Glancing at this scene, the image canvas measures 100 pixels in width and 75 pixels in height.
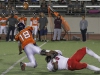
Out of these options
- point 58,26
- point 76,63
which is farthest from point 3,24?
point 76,63

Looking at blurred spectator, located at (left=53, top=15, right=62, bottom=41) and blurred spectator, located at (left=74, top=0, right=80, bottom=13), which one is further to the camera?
blurred spectator, located at (left=74, top=0, right=80, bottom=13)

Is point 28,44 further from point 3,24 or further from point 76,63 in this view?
point 3,24

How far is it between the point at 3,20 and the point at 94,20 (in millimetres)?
7194

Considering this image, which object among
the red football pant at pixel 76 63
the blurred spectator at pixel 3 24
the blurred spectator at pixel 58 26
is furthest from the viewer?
the blurred spectator at pixel 3 24

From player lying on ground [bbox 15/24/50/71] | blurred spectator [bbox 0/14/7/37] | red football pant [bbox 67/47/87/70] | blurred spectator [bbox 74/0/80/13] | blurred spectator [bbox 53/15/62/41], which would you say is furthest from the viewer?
blurred spectator [bbox 74/0/80/13]

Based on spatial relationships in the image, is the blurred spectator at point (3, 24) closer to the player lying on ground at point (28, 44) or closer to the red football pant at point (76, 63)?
the player lying on ground at point (28, 44)

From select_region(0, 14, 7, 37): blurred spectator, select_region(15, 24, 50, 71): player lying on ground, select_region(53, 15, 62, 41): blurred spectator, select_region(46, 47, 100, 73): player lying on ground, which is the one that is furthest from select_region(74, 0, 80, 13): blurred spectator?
select_region(46, 47, 100, 73): player lying on ground

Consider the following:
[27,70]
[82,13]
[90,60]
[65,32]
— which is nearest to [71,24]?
[82,13]

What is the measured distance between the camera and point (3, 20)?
2216 cm

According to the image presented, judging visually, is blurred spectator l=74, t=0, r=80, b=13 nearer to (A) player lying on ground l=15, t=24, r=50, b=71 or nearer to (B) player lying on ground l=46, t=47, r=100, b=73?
(A) player lying on ground l=15, t=24, r=50, b=71

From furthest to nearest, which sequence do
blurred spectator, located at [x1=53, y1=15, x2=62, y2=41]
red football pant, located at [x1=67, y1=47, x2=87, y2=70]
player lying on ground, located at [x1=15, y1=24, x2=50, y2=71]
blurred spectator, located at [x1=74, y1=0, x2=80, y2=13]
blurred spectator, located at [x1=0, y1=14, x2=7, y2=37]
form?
blurred spectator, located at [x1=74, y1=0, x2=80, y2=13], blurred spectator, located at [x1=0, y1=14, x2=7, y2=37], blurred spectator, located at [x1=53, y1=15, x2=62, y2=41], player lying on ground, located at [x1=15, y1=24, x2=50, y2=71], red football pant, located at [x1=67, y1=47, x2=87, y2=70]

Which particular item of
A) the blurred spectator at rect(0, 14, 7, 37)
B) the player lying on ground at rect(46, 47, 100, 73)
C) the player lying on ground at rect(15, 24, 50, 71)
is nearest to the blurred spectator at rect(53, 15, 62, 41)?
the blurred spectator at rect(0, 14, 7, 37)

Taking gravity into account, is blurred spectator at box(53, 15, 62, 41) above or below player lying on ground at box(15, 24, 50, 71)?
below

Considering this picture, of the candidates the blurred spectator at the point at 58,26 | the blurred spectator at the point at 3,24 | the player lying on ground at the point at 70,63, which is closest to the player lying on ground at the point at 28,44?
the player lying on ground at the point at 70,63
